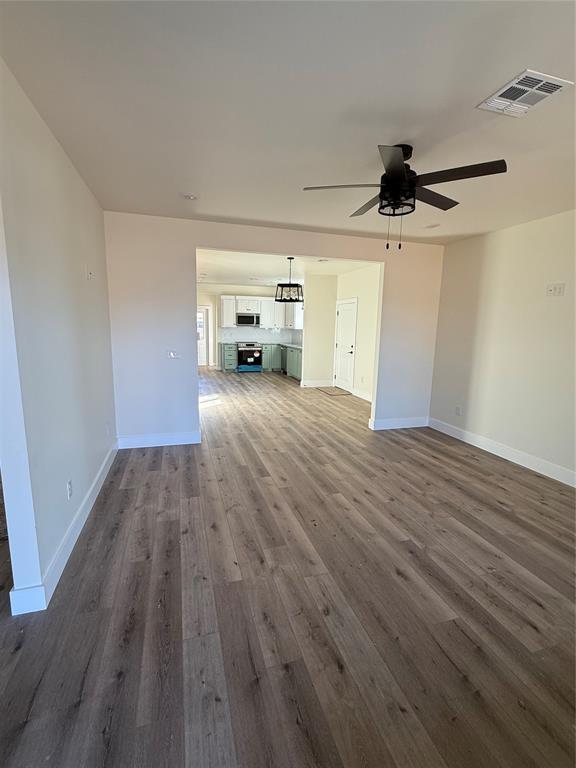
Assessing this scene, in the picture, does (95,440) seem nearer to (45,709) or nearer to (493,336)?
(45,709)

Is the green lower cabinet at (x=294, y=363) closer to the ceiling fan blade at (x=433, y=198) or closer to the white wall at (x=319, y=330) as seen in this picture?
the white wall at (x=319, y=330)

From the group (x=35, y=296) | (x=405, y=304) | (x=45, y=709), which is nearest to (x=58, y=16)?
(x=35, y=296)

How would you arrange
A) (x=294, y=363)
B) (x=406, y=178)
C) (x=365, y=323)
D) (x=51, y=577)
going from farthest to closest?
1. (x=294, y=363)
2. (x=365, y=323)
3. (x=406, y=178)
4. (x=51, y=577)

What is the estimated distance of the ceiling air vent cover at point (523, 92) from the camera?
61.1 inches

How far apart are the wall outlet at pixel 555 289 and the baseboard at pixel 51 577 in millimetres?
4597

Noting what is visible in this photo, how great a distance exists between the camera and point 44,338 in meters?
1.88

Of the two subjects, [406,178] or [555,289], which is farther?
[555,289]

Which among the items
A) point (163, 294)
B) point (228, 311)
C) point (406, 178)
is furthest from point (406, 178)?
point (228, 311)

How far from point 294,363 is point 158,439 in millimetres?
5549

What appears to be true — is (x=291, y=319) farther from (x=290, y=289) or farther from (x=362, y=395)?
(x=362, y=395)

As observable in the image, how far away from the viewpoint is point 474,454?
4105 mm

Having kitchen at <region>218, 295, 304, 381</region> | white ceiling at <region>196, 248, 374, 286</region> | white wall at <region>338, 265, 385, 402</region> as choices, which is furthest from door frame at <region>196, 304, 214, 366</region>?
white wall at <region>338, 265, 385, 402</region>

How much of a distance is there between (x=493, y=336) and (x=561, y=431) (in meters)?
1.28

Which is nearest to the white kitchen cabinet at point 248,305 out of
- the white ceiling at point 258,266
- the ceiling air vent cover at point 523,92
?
the white ceiling at point 258,266
